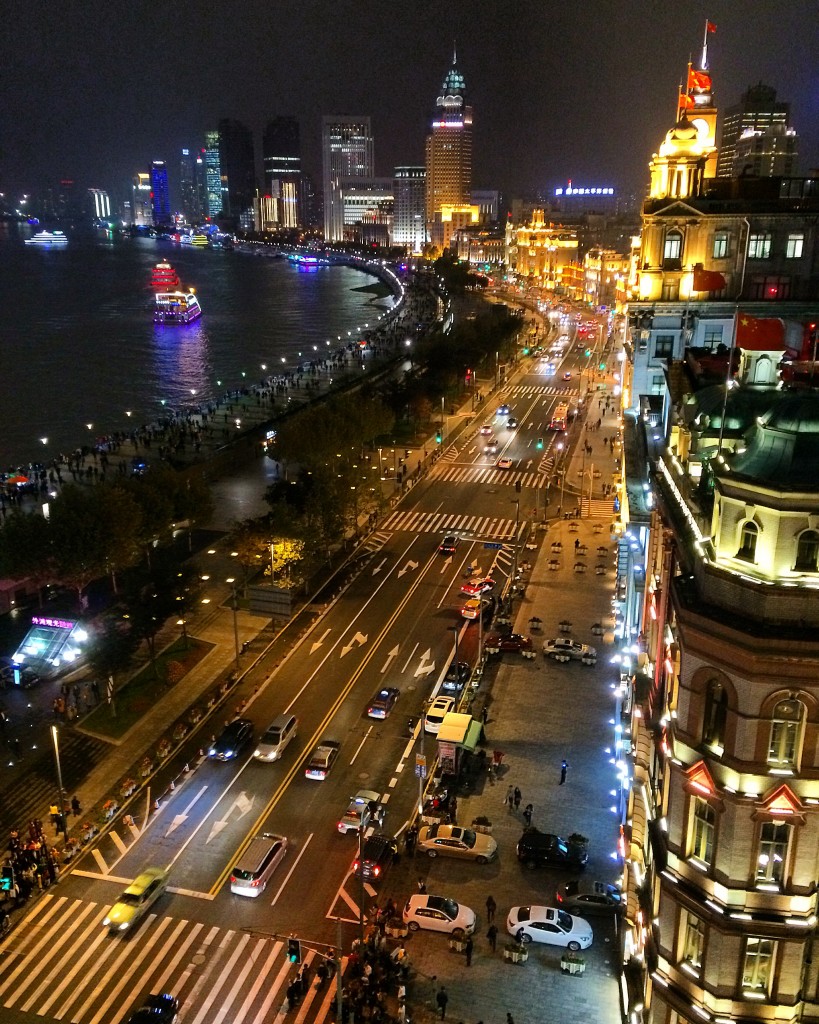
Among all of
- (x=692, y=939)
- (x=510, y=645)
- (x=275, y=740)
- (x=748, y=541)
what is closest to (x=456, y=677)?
(x=510, y=645)

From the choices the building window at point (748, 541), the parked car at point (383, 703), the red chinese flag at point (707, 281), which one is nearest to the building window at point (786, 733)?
the building window at point (748, 541)

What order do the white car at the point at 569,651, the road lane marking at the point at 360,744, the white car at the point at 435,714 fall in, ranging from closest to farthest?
1. the road lane marking at the point at 360,744
2. the white car at the point at 435,714
3. the white car at the point at 569,651

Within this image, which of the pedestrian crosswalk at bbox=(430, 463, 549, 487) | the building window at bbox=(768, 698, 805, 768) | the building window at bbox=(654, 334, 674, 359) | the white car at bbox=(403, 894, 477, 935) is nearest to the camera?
the building window at bbox=(768, 698, 805, 768)

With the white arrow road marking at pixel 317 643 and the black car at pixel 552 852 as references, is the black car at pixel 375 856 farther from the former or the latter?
the white arrow road marking at pixel 317 643

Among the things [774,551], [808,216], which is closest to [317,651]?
[774,551]

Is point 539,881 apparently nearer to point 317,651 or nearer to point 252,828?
point 252,828

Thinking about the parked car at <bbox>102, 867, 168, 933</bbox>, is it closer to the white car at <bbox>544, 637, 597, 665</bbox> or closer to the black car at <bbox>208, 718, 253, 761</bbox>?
the black car at <bbox>208, 718, 253, 761</bbox>

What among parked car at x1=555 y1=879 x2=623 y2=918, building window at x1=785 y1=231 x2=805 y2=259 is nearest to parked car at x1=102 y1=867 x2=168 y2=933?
parked car at x1=555 y1=879 x2=623 y2=918
